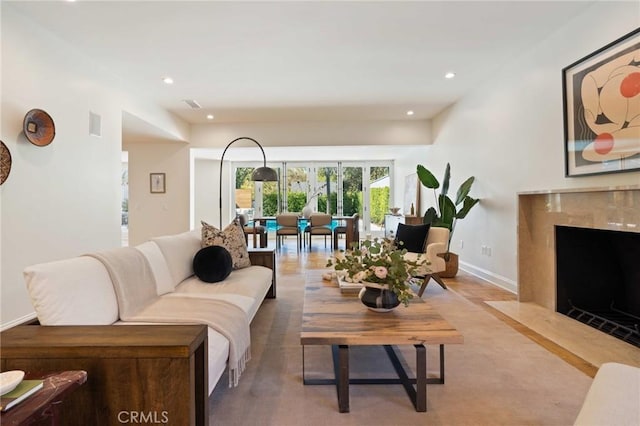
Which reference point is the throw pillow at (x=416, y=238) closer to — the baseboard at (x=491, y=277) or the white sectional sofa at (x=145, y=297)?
the baseboard at (x=491, y=277)

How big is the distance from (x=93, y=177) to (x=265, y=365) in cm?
313

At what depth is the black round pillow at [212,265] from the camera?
2.77 metres

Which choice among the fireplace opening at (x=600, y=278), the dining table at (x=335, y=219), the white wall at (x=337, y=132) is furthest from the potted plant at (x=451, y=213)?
the dining table at (x=335, y=219)

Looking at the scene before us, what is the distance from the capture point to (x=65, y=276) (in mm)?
1595

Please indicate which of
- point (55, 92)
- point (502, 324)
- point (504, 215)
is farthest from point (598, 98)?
point (55, 92)

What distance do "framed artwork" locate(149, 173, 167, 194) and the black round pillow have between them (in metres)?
4.42

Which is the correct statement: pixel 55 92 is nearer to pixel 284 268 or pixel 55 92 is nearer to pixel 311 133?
pixel 284 268

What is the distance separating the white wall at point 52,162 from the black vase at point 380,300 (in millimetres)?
2981

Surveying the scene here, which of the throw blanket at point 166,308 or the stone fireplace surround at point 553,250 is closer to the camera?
the throw blanket at point 166,308

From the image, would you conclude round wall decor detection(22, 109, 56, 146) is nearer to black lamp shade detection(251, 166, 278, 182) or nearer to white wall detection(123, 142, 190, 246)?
black lamp shade detection(251, 166, 278, 182)

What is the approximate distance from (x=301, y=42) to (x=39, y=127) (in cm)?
262

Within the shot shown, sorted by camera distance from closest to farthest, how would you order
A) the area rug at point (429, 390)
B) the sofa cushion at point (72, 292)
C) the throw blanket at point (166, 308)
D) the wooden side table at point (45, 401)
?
the wooden side table at point (45, 401) → the sofa cushion at point (72, 292) → the area rug at point (429, 390) → the throw blanket at point (166, 308)

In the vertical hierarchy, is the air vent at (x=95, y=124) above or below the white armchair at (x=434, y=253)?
above

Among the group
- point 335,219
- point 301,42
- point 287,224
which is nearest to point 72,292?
point 301,42
